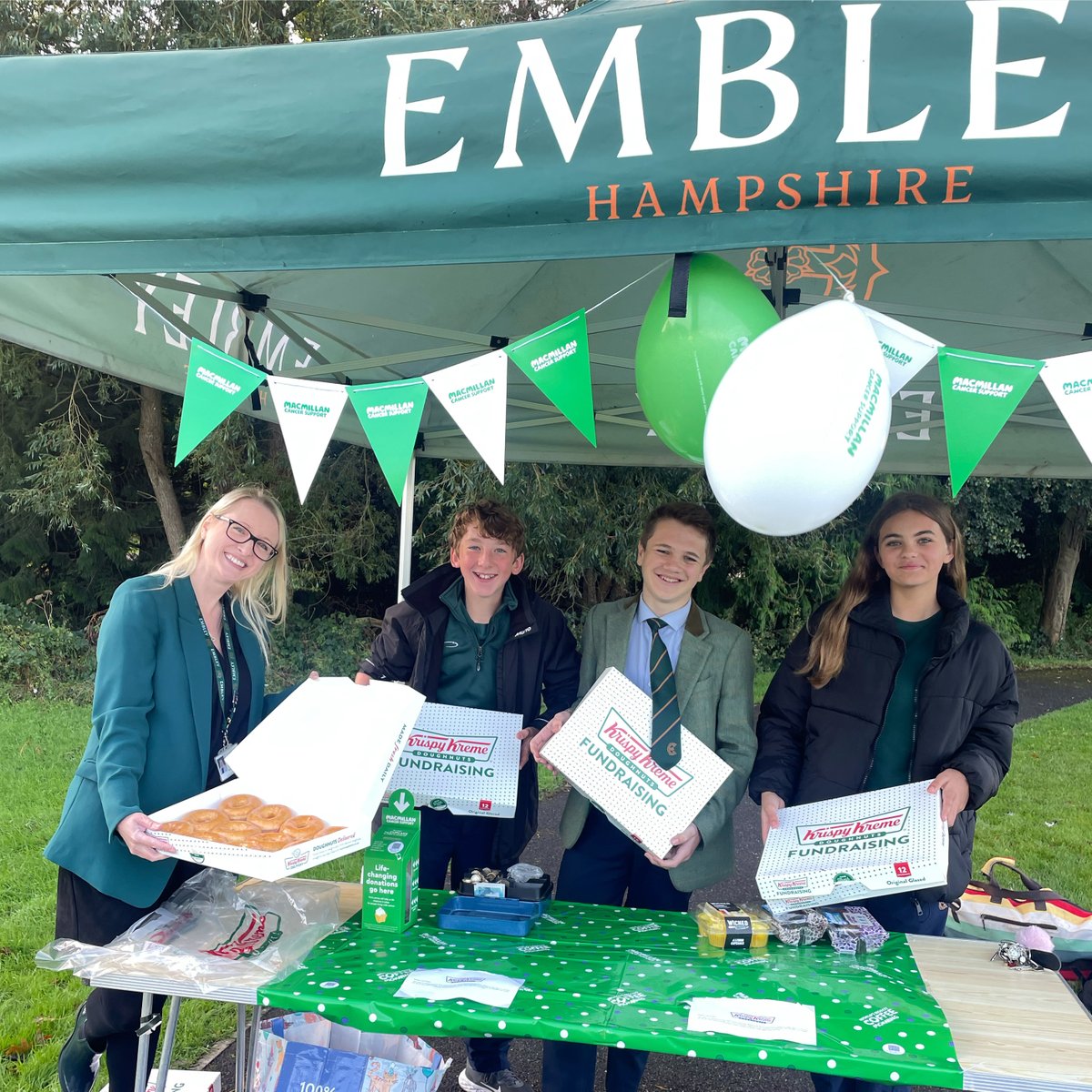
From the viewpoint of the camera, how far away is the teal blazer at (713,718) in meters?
2.46

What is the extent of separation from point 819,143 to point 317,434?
136 centimetres

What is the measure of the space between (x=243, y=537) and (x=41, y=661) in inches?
356

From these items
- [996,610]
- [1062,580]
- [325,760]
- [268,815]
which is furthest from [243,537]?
[1062,580]

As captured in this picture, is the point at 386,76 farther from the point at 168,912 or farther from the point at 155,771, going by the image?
the point at 168,912

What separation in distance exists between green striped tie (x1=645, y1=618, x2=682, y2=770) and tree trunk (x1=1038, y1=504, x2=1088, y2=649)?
14238mm

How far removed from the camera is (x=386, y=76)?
1.84m

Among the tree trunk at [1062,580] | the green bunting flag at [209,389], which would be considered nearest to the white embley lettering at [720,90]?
the green bunting flag at [209,389]

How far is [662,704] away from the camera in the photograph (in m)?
2.39

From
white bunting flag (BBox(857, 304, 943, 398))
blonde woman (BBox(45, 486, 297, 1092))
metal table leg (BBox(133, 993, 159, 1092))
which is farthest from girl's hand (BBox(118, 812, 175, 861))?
white bunting flag (BBox(857, 304, 943, 398))

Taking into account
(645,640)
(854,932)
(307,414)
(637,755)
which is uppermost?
(307,414)

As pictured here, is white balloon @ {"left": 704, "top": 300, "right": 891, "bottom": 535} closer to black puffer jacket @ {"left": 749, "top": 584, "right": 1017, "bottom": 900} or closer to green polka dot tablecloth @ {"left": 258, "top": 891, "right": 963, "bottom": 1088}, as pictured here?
black puffer jacket @ {"left": 749, "top": 584, "right": 1017, "bottom": 900}

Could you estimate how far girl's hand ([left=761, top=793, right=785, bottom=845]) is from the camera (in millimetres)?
2354

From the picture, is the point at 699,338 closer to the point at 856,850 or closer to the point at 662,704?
the point at 662,704

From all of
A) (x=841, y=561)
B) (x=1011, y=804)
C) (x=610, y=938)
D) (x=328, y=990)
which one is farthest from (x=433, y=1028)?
(x=841, y=561)
